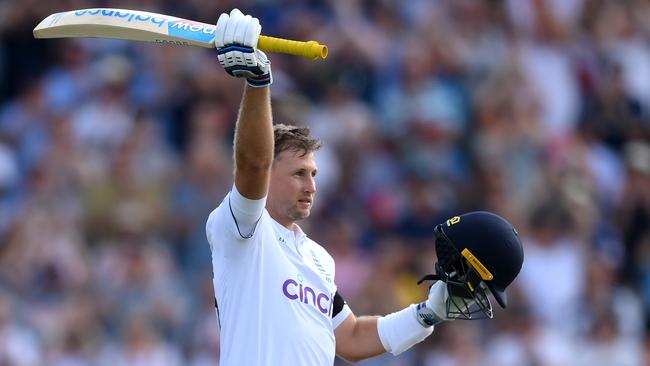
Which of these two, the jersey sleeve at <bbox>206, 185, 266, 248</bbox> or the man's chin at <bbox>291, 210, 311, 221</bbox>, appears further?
the man's chin at <bbox>291, 210, 311, 221</bbox>

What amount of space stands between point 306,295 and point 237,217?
533 mm

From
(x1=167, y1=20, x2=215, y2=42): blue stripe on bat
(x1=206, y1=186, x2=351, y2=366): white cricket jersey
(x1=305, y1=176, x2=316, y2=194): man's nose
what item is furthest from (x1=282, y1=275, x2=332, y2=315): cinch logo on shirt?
(x1=167, y1=20, x2=215, y2=42): blue stripe on bat

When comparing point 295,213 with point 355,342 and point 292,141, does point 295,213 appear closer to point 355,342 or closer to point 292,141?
point 292,141

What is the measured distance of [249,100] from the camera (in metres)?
5.15

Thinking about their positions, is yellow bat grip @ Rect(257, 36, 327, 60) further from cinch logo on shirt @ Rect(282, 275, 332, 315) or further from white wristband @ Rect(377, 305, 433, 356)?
white wristband @ Rect(377, 305, 433, 356)

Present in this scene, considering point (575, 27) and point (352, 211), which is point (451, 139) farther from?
point (575, 27)

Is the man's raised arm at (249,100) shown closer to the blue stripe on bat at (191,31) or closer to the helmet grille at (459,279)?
the blue stripe on bat at (191,31)

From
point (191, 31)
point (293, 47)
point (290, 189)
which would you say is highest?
point (191, 31)

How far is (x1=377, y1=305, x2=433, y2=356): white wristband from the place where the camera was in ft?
20.3

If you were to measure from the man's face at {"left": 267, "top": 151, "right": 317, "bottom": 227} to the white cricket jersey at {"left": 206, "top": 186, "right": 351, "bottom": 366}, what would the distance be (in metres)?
0.18

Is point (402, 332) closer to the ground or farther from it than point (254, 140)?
closer to the ground

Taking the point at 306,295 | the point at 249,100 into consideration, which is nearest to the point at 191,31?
the point at 249,100

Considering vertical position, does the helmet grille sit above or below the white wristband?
above

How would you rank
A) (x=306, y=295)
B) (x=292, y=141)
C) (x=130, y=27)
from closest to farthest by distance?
1. (x=130, y=27)
2. (x=306, y=295)
3. (x=292, y=141)
